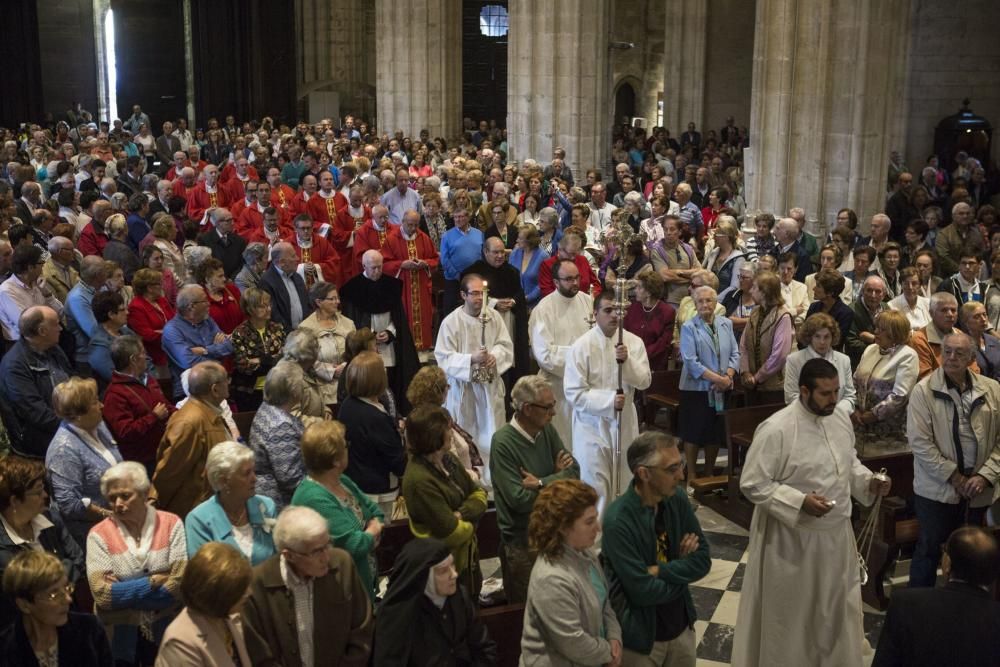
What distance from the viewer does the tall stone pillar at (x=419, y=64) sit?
85.6 ft

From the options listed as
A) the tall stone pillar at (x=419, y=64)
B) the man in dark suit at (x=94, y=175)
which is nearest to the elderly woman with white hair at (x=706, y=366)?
the man in dark suit at (x=94, y=175)

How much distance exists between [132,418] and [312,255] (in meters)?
5.08

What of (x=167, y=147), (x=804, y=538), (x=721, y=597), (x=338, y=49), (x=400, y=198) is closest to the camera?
(x=804, y=538)

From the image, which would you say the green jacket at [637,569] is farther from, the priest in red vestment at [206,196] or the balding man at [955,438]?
the priest in red vestment at [206,196]

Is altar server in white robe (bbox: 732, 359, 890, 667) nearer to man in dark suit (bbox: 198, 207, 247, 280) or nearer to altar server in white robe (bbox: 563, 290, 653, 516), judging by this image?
altar server in white robe (bbox: 563, 290, 653, 516)

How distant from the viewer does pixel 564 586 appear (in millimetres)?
4613

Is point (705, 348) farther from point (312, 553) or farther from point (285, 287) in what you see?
point (312, 553)

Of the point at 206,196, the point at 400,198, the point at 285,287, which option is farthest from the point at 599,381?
the point at 206,196

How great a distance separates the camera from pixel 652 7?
32.2 meters

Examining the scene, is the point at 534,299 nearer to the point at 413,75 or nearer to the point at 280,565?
the point at 280,565

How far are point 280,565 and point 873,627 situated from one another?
13.0ft

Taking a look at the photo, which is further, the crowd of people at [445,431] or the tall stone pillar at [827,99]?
the tall stone pillar at [827,99]

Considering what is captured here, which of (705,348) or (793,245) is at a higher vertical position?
(793,245)

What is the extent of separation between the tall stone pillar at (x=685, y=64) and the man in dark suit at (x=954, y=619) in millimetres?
21548
